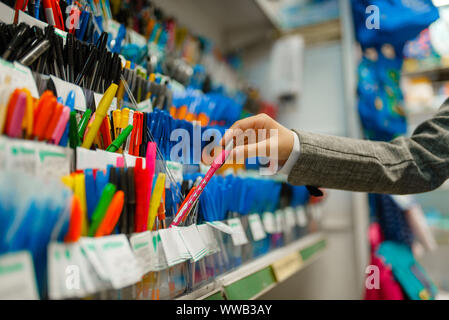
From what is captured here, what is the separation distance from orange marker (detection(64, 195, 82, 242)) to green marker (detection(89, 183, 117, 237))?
3 cm

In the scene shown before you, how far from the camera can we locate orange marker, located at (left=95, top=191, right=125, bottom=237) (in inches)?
16.4

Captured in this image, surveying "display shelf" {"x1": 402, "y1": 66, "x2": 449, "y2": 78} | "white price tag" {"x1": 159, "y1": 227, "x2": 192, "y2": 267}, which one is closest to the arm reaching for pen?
"white price tag" {"x1": 159, "y1": 227, "x2": 192, "y2": 267}

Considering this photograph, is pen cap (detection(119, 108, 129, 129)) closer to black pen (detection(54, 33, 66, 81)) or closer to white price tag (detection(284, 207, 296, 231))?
black pen (detection(54, 33, 66, 81))

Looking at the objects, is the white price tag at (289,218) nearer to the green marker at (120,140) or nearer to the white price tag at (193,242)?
the white price tag at (193,242)

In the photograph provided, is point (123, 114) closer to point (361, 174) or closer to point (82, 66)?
point (82, 66)

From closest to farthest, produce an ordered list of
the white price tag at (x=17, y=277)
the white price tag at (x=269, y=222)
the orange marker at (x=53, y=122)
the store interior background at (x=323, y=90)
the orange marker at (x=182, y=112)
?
the white price tag at (x=17, y=277), the orange marker at (x=53, y=122), the orange marker at (x=182, y=112), the white price tag at (x=269, y=222), the store interior background at (x=323, y=90)

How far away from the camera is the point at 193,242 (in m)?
0.59

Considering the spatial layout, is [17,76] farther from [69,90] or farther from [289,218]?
[289,218]

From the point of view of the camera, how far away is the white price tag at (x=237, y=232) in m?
0.72

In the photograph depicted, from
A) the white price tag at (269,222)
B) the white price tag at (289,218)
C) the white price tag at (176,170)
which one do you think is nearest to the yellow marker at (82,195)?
the white price tag at (176,170)

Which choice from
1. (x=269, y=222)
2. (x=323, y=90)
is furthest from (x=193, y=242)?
(x=323, y=90)

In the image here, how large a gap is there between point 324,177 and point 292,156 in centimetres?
9

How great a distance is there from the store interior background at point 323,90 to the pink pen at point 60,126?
1.15 metres
